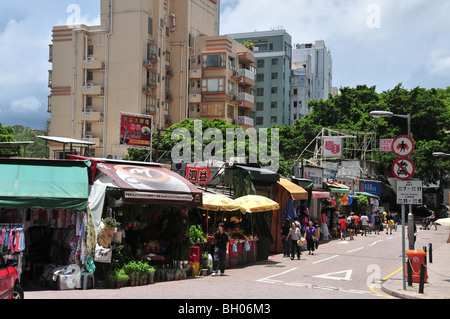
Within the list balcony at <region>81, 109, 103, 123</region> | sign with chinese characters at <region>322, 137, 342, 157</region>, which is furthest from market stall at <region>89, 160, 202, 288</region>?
balcony at <region>81, 109, 103, 123</region>

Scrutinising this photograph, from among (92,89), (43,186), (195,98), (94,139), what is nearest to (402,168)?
(43,186)

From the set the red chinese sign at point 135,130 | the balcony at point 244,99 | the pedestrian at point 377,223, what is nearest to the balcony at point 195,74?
the balcony at point 244,99

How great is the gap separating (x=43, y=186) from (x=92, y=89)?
50.0 metres

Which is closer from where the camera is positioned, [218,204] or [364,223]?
[218,204]

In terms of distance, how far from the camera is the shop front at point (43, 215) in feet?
48.3

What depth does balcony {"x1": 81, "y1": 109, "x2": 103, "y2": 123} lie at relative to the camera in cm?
6369

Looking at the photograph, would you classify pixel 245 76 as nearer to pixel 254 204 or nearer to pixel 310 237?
pixel 310 237

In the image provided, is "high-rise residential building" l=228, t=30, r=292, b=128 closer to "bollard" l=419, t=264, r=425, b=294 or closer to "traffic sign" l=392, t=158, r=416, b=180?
"traffic sign" l=392, t=158, r=416, b=180

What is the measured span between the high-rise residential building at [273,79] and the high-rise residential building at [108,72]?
3268 cm

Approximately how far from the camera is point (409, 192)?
55.0 feet

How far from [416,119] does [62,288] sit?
5739cm

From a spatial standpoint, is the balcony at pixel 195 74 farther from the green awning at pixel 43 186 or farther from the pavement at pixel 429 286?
the green awning at pixel 43 186

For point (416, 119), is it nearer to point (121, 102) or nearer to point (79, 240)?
point (121, 102)
